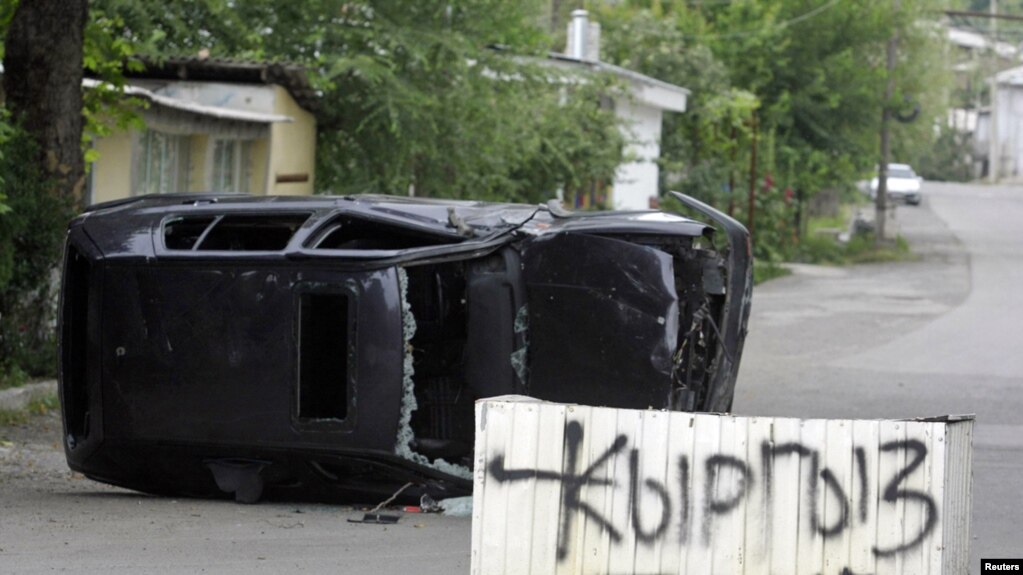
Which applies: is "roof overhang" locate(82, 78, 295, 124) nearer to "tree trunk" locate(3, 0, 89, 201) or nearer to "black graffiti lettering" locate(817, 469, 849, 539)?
"tree trunk" locate(3, 0, 89, 201)

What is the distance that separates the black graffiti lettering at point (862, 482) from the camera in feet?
17.1

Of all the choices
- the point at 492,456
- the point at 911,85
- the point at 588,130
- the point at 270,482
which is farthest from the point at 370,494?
the point at 911,85

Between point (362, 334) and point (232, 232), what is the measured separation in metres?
1.79

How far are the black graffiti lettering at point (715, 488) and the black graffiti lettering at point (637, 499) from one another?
0.47 feet

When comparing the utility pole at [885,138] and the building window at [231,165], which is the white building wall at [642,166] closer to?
the utility pole at [885,138]

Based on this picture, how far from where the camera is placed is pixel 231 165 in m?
17.5

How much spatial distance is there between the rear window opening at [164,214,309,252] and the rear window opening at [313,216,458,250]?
0.21 metres

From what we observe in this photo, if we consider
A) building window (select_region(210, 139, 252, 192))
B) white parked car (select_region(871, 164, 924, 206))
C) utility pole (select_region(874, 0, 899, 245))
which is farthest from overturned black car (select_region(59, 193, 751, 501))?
white parked car (select_region(871, 164, 924, 206))

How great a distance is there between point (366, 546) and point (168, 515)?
1378 millimetres

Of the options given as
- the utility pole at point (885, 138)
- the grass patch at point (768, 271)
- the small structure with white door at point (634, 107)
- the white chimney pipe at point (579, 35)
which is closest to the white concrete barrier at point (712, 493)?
the small structure with white door at point (634, 107)

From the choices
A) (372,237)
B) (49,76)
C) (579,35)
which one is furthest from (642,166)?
(372,237)

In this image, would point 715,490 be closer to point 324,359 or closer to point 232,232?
point 324,359

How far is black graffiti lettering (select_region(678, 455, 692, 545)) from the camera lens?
5.33 meters

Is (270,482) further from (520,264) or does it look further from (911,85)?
(911,85)
